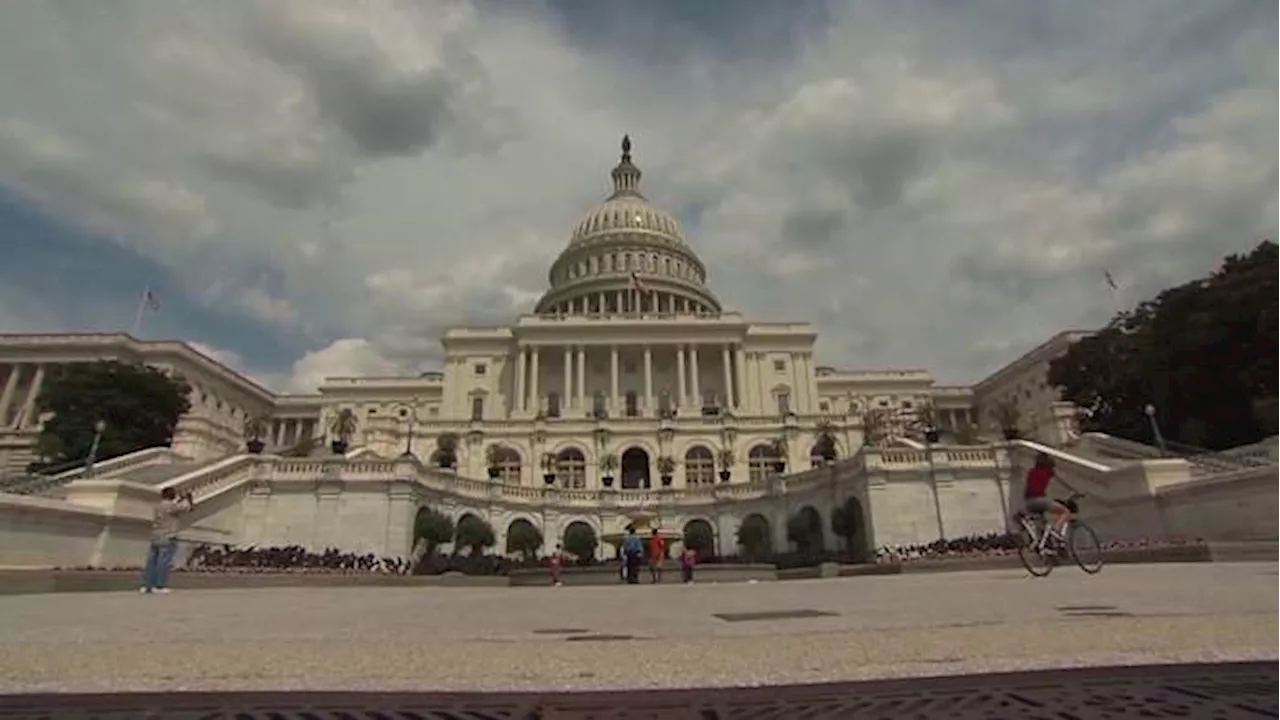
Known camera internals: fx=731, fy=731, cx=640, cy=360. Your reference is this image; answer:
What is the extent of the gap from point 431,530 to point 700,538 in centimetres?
1685

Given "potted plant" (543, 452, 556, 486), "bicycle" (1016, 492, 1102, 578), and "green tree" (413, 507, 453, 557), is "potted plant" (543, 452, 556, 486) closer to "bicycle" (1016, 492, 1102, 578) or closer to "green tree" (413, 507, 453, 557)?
"green tree" (413, 507, 453, 557)

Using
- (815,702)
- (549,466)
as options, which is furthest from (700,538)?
(815,702)

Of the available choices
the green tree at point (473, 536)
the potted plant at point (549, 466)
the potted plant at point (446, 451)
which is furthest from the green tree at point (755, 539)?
the potted plant at point (446, 451)

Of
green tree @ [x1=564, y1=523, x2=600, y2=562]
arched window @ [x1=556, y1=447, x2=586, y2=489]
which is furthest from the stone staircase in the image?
arched window @ [x1=556, y1=447, x2=586, y2=489]

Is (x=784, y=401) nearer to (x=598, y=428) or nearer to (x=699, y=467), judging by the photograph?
(x=699, y=467)

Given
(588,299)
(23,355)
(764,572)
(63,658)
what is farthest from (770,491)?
(23,355)

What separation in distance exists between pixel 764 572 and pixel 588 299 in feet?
276

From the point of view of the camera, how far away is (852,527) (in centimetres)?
3888

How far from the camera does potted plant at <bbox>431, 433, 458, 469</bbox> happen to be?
61562 mm

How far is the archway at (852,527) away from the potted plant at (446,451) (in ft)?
112

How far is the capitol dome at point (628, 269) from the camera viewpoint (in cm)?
11106

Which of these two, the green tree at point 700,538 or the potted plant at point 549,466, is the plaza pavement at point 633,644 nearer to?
the green tree at point 700,538

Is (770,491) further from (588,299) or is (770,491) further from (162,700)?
(588,299)

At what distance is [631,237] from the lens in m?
119
